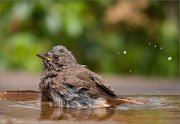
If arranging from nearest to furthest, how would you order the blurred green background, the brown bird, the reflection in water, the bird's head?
the reflection in water, the brown bird, the bird's head, the blurred green background

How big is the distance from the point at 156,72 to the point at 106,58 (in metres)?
0.86

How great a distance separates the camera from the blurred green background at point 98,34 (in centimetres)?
1071

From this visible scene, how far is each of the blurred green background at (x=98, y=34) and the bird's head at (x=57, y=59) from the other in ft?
13.6

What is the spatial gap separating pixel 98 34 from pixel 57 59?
5.15m

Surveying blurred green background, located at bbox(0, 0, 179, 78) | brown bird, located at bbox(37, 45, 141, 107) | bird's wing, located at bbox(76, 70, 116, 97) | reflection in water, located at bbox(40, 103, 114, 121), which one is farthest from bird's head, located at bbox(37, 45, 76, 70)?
blurred green background, located at bbox(0, 0, 179, 78)

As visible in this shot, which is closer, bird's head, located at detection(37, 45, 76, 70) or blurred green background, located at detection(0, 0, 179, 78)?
bird's head, located at detection(37, 45, 76, 70)

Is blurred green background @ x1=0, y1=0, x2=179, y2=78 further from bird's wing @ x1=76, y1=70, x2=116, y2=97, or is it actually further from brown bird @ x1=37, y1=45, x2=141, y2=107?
bird's wing @ x1=76, y1=70, x2=116, y2=97

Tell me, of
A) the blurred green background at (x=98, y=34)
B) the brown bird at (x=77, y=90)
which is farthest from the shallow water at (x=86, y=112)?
the blurred green background at (x=98, y=34)

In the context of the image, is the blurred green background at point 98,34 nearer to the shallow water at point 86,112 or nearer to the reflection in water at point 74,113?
the shallow water at point 86,112

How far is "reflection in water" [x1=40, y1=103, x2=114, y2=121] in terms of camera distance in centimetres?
507

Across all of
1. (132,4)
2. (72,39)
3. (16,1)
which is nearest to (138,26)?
(132,4)

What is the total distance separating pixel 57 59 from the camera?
6.36 metres

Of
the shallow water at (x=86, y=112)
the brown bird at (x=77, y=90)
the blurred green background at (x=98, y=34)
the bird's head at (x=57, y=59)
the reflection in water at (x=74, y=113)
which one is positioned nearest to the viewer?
the shallow water at (x=86, y=112)

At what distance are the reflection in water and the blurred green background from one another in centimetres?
478
